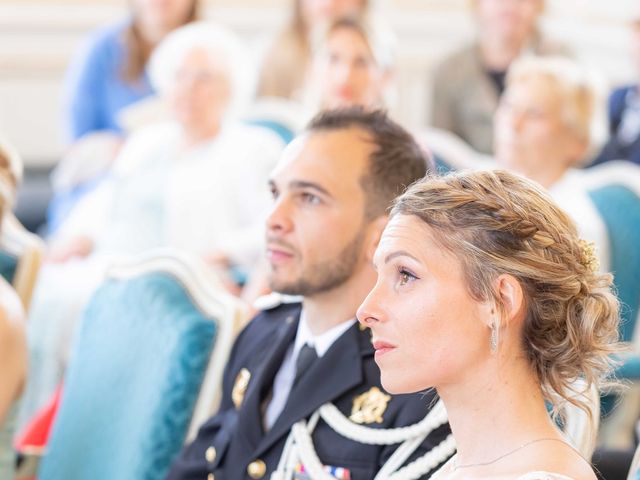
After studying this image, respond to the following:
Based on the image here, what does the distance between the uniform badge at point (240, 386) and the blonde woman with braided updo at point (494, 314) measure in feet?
1.75

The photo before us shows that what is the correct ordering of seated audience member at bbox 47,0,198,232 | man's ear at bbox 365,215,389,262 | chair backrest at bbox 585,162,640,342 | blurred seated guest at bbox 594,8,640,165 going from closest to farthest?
man's ear at bbox 365,215,389,262
chair backrest at bbox 585,162,640,342
blurred seated guest at bbox 594,8,640,165
seated audience member at bbox 47,0,198,232

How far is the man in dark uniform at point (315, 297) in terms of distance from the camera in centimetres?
179

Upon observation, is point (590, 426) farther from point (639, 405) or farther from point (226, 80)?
point (226, 80)

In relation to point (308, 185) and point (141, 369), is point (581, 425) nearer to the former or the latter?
point (308, 185)

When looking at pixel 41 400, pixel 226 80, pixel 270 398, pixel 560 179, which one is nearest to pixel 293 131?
pixel 226 80

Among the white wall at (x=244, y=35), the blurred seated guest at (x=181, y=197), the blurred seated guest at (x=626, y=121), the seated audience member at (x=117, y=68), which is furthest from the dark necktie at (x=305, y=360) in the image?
the white wall at (x=244, y=35)

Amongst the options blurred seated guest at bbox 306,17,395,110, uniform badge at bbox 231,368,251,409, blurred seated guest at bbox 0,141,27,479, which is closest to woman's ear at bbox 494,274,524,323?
uniform badge at bbox 231,368,251,409

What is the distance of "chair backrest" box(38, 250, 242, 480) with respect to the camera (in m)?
2.04

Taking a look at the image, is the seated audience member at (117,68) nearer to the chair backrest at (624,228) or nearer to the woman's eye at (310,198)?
the chair backrest at (624,228)

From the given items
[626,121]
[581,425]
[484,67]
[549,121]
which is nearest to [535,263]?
[581,425]

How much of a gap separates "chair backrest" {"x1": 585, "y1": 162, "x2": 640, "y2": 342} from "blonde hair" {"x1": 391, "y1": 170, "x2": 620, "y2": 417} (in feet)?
4.64

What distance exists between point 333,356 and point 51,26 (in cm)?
415

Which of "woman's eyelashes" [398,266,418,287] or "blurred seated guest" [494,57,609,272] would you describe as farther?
"blurred seated guest" [494,57,609,272]

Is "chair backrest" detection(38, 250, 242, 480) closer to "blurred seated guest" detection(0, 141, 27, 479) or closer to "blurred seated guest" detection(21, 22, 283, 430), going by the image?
"blurred seated guest" detection(0, 141, 27, 479)
